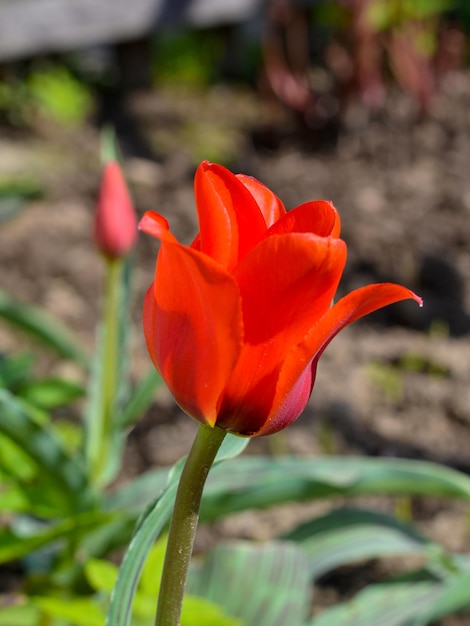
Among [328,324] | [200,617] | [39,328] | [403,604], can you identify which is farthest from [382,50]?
[328,324]

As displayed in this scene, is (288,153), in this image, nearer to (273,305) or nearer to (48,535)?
(48,535)

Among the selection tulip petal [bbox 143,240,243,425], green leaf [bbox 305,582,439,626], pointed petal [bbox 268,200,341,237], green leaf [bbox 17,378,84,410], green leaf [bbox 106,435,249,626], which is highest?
pointed petal [bbox 268,200,341,237]

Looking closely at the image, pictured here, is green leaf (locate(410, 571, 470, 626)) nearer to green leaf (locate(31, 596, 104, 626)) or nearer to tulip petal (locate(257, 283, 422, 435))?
green leaf (locate(31, 596, 104, 626))

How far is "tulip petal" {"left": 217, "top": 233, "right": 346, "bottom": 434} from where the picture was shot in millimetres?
564

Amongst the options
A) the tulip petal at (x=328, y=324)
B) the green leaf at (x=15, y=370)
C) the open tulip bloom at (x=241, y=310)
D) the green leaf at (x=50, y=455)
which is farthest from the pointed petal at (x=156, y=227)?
the green leaf at (x=15, y=370)

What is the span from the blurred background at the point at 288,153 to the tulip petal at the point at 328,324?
1306 mm

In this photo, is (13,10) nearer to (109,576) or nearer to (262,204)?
(109,576)

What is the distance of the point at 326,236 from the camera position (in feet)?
1.96

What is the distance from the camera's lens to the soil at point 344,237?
7.00ft

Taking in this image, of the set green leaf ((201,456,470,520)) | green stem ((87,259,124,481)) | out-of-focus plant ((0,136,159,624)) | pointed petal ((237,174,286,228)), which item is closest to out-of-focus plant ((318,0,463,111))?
out-of-focus plant ((0,136,159,624))

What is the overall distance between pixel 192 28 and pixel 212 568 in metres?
4.07

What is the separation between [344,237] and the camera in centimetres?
305

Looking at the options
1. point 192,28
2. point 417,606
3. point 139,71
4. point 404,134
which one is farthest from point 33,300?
point 192,28

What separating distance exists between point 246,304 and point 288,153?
3388 millimetres
